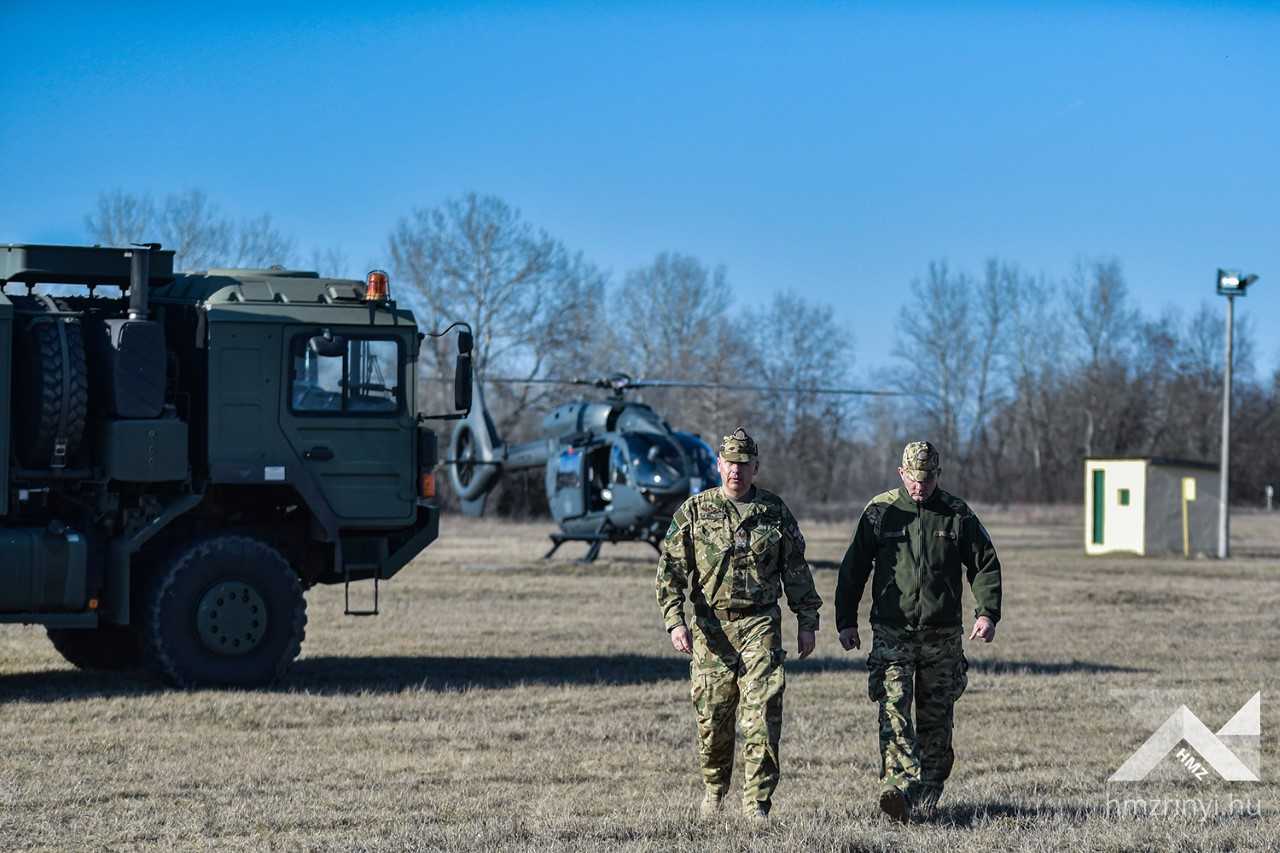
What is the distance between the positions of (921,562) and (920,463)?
0.45m

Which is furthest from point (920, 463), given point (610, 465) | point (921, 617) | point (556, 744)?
point (610, 465)

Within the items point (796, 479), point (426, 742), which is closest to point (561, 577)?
point (426, 742)

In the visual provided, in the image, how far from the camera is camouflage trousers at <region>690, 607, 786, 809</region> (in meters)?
7.20

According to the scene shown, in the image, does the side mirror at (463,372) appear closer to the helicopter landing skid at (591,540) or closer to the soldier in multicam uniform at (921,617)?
the soldier in multicam uniform at (921,617)

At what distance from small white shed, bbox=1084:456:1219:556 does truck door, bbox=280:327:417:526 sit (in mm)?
24029

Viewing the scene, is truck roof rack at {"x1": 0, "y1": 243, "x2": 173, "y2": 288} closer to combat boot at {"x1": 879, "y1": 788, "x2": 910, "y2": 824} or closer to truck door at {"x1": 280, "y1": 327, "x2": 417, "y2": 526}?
truck door at {"x1": 280, "y1": 327, "x2": 417, "y2": 526}

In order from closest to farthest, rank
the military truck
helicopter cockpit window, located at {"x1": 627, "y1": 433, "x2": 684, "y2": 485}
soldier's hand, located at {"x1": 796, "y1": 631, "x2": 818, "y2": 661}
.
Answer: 1. soldier's hand, located at {"x1": 796, "y1": 631, "x2": 818, "y2": 661}
2. the military truck
3. helicopter cockpit window, located at {"x1": 627, "y1": 433, "x2": 684, "y2": 485}

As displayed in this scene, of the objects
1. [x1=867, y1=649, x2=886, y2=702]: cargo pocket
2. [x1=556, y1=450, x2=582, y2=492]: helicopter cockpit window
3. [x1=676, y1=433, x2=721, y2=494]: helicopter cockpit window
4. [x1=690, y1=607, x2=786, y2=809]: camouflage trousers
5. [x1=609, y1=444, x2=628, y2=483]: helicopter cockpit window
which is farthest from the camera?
[x1=556, y1=450, x2=582, y2=492]: helicopter cockpit window

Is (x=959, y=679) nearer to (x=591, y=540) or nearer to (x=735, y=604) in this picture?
(x=735, y=604)

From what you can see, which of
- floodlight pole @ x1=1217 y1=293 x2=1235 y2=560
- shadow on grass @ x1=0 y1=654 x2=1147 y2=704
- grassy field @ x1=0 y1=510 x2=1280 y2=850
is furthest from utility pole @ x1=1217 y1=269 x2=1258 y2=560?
shadow on grass @ x1=0 y1=654 x2=1147 y2=704

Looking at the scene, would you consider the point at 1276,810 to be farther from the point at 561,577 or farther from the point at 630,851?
the point at 561,577

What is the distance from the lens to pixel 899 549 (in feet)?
24.7

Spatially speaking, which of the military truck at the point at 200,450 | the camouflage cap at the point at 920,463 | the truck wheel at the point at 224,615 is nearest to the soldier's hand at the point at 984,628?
the camouflage cap at the point at 920,463

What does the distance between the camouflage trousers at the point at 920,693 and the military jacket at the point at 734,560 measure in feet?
1.30
